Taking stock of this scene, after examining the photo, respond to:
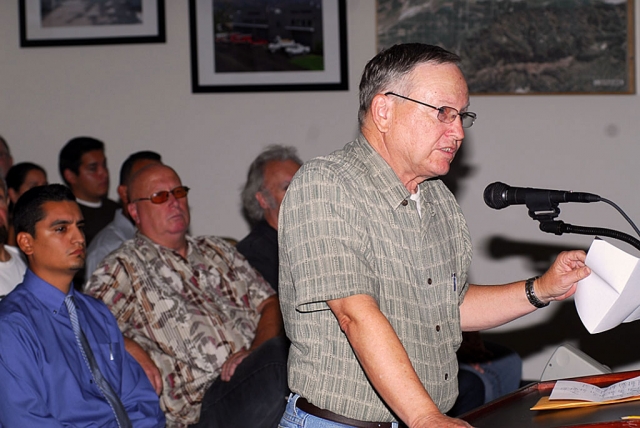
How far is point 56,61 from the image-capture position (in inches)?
210

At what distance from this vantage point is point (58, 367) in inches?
104

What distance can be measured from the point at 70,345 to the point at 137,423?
0.36m

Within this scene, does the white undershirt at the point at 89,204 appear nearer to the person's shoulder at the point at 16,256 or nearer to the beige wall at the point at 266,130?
the beige wall at the point at 266,130

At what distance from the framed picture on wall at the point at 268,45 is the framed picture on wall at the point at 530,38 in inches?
13.2

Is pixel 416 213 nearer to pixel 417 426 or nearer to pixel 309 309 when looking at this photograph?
pixel 309 309

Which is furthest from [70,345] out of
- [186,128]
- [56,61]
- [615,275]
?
[56,61]

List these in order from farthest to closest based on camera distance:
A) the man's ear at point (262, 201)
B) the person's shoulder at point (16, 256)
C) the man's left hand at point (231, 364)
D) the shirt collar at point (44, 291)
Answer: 1. the man's ear at point (262, 201)
2. the person's shoulder at point (16, 256)
3. the man's left hand at point (231, 364)
4. the shirt collar at point (44, 291)

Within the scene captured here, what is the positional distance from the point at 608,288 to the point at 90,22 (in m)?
4.32

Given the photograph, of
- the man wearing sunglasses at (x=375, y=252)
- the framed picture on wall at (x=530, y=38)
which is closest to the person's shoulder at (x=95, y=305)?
the man wearing sunglasses at (x=375, y=252)

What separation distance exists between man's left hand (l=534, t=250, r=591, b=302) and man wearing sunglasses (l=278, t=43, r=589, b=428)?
0.06 ft

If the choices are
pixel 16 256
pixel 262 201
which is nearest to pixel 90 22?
pixel 262 201

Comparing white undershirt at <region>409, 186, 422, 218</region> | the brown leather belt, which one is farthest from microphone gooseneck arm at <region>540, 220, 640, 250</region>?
the brown leather belt

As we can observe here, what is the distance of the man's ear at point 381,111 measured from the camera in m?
1.66

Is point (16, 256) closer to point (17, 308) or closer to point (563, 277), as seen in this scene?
point (17, 308)
